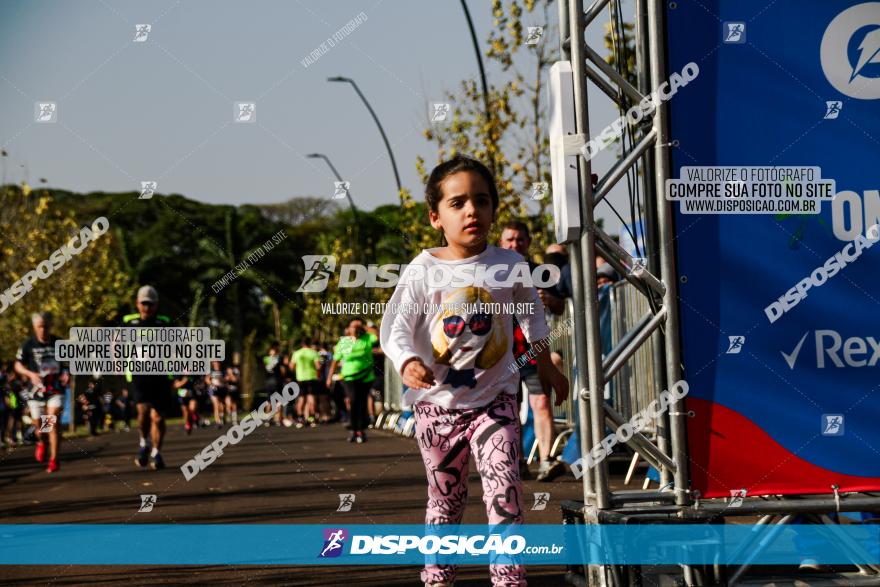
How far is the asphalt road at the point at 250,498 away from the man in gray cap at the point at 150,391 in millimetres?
391

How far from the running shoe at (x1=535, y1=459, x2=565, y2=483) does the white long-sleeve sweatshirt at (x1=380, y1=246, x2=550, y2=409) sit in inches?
218

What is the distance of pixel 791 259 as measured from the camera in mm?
5617

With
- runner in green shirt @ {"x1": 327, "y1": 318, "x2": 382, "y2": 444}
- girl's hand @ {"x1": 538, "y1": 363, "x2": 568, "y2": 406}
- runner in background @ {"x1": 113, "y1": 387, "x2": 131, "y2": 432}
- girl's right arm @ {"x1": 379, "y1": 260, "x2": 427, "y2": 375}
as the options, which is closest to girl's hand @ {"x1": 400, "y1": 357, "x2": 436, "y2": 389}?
girl's right arm @ {"x1": 379, "y1": 260, "x2": 427, "y2": 375}

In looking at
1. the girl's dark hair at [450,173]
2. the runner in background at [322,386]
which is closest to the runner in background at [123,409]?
the runner in background at [322,386]

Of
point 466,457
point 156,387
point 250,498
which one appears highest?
point 156,387

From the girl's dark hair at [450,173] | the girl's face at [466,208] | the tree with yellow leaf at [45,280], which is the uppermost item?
the tree with yellow leaf at [45,280]

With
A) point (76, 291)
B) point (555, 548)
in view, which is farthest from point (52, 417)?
point (76, 291)

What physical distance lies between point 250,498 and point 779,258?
6793mm

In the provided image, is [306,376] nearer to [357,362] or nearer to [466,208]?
[357,362]

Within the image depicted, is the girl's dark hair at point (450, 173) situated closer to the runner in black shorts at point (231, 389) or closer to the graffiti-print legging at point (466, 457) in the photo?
the graffiti-print legging at point (466, 457)

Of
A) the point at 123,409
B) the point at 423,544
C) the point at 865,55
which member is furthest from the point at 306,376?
the point at 865,55

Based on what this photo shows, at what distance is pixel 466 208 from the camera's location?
5250 millimetres

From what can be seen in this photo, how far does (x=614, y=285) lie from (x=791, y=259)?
5829mm

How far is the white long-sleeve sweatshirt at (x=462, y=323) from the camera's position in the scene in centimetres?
522
